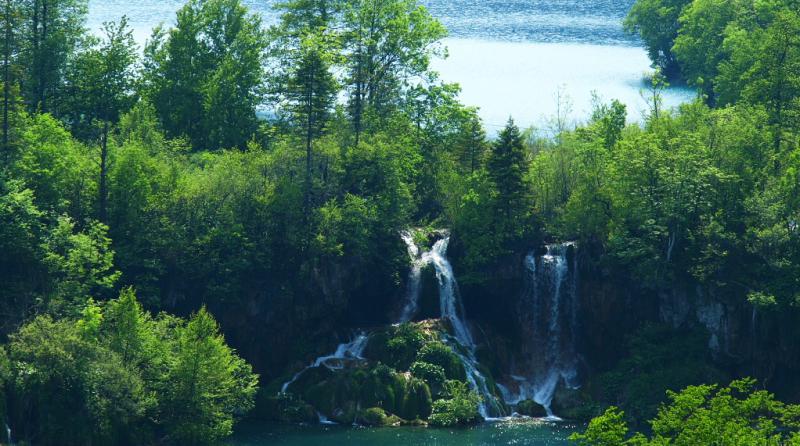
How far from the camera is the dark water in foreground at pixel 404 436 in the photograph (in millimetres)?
86500

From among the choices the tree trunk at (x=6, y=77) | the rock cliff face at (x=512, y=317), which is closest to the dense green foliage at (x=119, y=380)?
the rock cliff face at (x=512, y=317)

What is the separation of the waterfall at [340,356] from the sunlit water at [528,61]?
122ft

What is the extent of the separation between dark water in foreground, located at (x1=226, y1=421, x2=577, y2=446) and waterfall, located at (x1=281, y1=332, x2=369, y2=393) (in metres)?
4.54

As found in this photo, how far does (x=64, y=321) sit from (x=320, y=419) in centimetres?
1570

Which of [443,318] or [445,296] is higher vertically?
[445,296]

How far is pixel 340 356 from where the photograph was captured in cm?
9538

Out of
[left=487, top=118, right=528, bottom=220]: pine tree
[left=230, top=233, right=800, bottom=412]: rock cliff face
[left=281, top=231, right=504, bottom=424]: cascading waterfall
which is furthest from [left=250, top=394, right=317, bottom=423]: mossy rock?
[left=487, top=118, right=528, bottom=220]: pine tree

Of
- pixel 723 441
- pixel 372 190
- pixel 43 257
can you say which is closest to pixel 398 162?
pixel 372 190

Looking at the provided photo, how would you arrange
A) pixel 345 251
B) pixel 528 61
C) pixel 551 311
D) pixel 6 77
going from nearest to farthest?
pixel 6 77, pixel 345 251, pixel 551 311, pixel 528 61

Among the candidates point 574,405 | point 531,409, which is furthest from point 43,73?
point 574,405

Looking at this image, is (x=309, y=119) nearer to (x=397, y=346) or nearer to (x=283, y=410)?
(x=397, y=346)

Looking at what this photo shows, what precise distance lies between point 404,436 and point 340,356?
897 cm

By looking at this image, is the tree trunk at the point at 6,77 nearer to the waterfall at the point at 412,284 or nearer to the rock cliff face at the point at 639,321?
the waterfall at the point at 412,284

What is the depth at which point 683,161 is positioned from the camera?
97.1 metres
